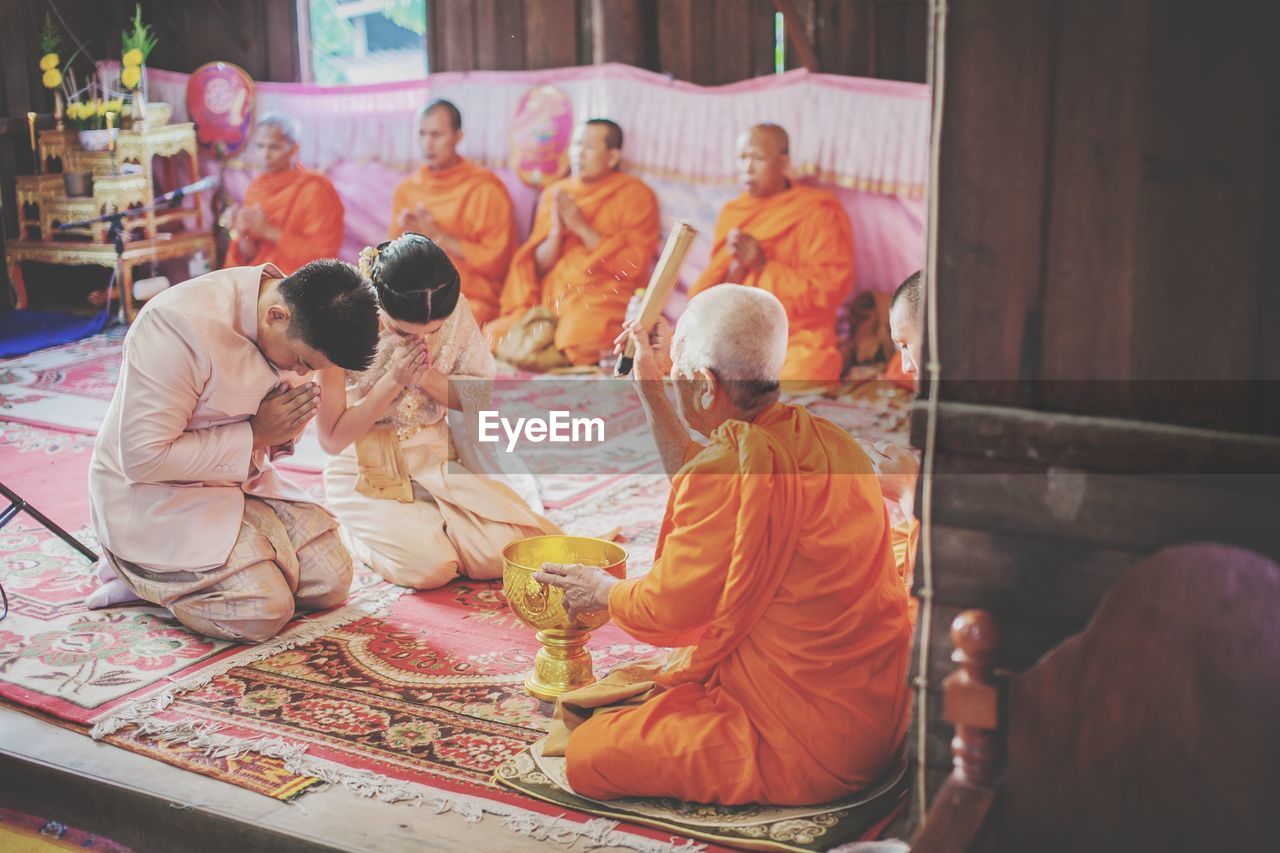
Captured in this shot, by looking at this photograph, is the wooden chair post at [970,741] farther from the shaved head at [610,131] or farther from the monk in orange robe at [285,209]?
the monk in orange robe at [285,209]

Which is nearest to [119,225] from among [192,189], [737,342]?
[192,189]

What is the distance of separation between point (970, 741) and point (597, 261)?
6.28 m

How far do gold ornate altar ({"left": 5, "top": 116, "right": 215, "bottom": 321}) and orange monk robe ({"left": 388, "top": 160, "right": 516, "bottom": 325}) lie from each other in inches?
76.1

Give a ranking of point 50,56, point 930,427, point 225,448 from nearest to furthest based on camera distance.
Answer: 1. point 930,427
2. point 225,448
3. point 50,56

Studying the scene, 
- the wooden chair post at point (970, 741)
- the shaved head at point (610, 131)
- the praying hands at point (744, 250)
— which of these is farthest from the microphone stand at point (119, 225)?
the wooden chair post at point (970, 741)

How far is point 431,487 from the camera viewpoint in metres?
4.50

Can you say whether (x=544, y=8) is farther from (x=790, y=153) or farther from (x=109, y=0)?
(x=109, y=0)

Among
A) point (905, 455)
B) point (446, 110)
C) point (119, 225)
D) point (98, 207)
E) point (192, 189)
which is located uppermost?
point (446, 110)

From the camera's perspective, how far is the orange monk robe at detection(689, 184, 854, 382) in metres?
7.44

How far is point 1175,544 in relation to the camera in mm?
2195

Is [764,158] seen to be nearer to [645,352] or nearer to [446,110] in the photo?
[446,110]

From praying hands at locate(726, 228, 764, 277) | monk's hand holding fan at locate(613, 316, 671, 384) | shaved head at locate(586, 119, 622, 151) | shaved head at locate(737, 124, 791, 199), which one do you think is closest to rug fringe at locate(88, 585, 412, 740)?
monk's hand holding fan at locate(613, 316, 671, 384)

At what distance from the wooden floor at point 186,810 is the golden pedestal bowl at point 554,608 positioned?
62 cm

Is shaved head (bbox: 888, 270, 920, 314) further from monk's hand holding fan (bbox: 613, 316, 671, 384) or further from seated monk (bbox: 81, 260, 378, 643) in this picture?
seated monk (bbox: 81, 260, 378, 643)
